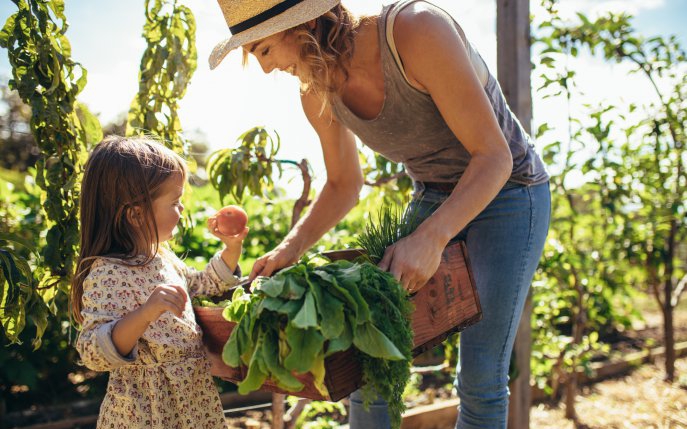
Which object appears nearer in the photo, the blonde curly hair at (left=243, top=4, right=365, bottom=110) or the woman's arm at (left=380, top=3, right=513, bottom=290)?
the woman's arm at (left=380, top=3, right=513, bottom=290)

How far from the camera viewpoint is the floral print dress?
5.56ft

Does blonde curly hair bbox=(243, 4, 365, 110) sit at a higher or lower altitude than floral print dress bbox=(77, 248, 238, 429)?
higher

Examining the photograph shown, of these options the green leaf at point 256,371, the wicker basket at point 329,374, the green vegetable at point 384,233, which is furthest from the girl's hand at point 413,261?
the green leaf at point 256,371

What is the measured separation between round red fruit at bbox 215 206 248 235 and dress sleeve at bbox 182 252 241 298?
0.10m

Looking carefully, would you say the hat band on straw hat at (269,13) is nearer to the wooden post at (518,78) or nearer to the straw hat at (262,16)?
the straw hat at (262,16)

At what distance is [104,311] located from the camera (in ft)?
5.43

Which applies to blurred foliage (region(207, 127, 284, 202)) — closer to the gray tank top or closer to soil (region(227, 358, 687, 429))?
the gray tank top

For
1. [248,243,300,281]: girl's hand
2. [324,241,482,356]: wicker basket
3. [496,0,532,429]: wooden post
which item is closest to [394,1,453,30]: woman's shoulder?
[324,241,482,356]: wicker basket

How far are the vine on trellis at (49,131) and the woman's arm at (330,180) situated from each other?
75cm

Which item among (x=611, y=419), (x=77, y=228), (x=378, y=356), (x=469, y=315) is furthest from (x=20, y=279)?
(x=611, y=419)

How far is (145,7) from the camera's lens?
7.95 ft

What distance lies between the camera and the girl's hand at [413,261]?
148 cm

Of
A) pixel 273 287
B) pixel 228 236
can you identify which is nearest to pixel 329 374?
pixel 273 287

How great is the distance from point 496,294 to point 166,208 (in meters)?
1.02
